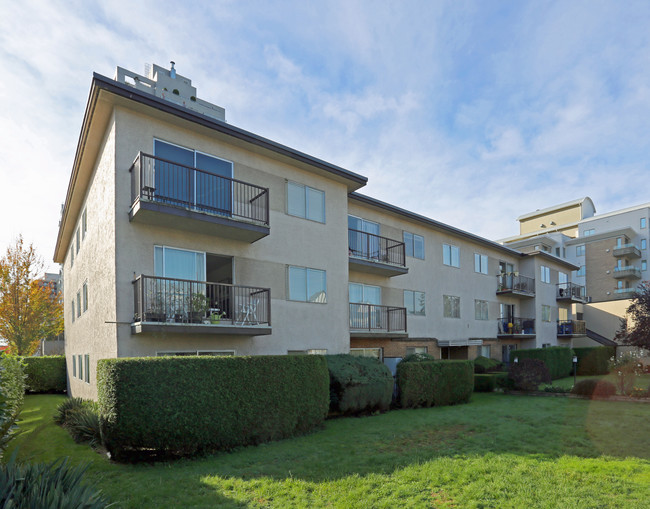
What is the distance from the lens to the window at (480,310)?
2833 cm

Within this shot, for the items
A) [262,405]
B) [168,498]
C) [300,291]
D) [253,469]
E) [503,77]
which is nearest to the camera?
[168,498]

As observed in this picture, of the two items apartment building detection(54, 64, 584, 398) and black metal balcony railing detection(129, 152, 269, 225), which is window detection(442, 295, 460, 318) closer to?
apartment building detection(54, 64, 584, 398)

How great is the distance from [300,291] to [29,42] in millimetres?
10299

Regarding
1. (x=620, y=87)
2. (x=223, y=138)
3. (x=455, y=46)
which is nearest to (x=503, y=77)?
(x=455, y=46)

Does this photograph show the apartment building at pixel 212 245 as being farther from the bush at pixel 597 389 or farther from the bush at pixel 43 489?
the bush at pixel 597 389

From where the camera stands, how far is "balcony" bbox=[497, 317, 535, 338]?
3041cm

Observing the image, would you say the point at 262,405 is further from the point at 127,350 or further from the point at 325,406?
the point at 127,350

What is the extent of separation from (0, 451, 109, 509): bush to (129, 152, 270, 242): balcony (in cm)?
687

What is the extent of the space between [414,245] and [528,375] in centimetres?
873

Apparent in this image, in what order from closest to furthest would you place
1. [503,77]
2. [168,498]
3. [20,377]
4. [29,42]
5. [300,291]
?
[168,498], [29,42], [503,77], [300,291], [20,377]

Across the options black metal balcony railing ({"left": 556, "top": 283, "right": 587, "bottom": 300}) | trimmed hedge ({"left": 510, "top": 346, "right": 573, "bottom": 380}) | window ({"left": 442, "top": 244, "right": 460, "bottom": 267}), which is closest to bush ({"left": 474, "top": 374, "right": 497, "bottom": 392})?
trimmed hedge ({"left": 510, "top": 346, "right": 573, "bottom": 380})

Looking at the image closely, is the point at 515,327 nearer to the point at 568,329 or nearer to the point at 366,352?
the point at 568,329

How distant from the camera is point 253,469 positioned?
817 cm

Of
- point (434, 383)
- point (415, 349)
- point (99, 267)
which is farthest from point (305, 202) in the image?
point (415, 349)
